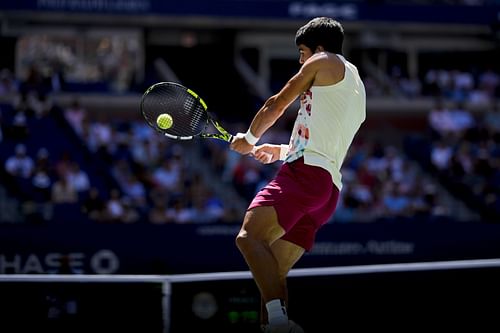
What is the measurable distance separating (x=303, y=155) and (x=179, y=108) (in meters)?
0.99

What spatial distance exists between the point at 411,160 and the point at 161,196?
20.9ft

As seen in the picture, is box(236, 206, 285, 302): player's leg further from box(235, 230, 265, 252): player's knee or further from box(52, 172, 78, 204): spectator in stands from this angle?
box(52, 172, 78, 204): spectator in stands

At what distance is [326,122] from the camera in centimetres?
517

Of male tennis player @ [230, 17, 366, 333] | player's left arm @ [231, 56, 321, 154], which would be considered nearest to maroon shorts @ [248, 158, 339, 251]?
male tennis player @ [230, 17, 366, 333]

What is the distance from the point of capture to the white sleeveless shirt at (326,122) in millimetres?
5148

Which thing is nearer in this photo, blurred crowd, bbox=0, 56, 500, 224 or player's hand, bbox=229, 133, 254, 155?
player's hand, bbox=229, 133, 254, 155

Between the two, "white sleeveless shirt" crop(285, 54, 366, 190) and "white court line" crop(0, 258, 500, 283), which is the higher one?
"white sleeveless shirt" crop(285, 54, 366, 190)

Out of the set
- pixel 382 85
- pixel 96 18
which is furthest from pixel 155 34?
pixel 382 85

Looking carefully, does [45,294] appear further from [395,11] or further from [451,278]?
[395,11]

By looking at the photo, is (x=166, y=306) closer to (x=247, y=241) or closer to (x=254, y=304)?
(x=254, y=304)

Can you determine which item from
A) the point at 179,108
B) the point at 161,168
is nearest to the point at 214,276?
the point at 179,108

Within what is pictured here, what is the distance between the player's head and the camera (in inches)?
205

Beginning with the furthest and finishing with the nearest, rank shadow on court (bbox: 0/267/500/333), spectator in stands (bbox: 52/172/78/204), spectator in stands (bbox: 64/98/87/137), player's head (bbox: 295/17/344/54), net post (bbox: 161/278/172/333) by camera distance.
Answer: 1. spectator in stands (bbox: 64/98/87/137)
2. spectator in stands (bbox: 52/172/78/204)
3. net post (bbox: 161/278/172/333)
4. shadow on court (bbox: 0/267/500/333)
5. player's head (bbox: 295/17/344/54)

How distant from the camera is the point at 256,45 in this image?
22.3m
